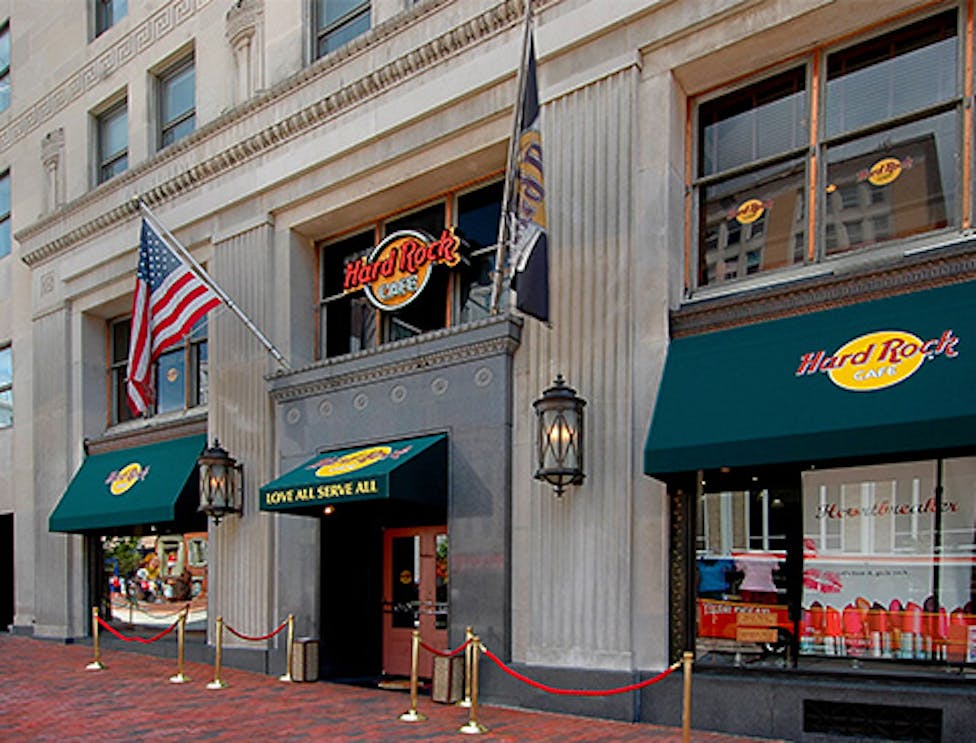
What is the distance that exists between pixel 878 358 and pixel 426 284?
6.31 metres

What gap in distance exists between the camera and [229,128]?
14867mm

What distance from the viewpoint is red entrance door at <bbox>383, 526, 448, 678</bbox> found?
40.2 feet

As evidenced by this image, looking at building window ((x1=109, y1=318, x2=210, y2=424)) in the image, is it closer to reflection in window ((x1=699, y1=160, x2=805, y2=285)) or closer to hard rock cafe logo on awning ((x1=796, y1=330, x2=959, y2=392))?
reflection in window ((x1=699, y1=160, x2=805, y2=285))

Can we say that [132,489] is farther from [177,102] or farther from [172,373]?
[177,102]

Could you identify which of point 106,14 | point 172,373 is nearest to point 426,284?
point 172,373

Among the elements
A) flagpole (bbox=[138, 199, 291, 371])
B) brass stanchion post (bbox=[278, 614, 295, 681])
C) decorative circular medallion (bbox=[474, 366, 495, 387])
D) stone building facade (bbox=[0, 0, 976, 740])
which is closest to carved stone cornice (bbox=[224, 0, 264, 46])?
stone building facade (bbox=[0, 0, 976, 740])

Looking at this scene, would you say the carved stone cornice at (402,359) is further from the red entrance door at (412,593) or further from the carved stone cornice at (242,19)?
the carved stone cornice at (242,19)

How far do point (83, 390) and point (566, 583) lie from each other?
41.9 ft

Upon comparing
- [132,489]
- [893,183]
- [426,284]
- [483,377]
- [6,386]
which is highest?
[893,183]

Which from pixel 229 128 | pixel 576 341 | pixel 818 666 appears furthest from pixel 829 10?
pixel 229 128

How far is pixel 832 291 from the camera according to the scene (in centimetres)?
860

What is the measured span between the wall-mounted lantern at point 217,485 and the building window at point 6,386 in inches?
377

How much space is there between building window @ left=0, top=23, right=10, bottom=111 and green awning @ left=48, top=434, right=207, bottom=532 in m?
10.3

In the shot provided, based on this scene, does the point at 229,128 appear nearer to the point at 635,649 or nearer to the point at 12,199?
the point at 12,199
